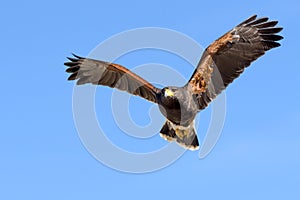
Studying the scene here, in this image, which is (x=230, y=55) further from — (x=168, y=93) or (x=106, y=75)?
(x=106, y=75)

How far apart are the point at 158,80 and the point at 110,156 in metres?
2.46

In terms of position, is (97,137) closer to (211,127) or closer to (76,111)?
(76,111)

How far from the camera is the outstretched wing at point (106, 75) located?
12.5 m

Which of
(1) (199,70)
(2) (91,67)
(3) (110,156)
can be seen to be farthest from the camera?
(2) (91,67)

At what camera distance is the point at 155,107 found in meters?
12.6

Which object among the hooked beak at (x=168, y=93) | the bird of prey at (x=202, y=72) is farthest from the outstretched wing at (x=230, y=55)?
the hooked beak at (x=168, y=93)

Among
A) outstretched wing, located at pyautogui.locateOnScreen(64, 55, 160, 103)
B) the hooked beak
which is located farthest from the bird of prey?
the hooked beak

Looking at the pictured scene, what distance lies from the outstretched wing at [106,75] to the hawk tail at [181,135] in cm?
85

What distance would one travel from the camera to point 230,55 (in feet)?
40.9

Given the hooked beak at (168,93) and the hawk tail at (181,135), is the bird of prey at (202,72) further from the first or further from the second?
the hooked beak at (168,93)

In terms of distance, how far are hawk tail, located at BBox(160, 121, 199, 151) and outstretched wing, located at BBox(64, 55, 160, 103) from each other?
0.85 meters

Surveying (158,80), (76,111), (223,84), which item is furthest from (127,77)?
(223,84)

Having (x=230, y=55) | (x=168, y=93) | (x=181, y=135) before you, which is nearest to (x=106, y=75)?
(x=181, y=135)

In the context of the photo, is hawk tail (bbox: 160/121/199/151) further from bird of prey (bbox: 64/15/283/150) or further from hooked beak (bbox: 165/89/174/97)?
hooked beak (bbox: 165/89/174/97)
